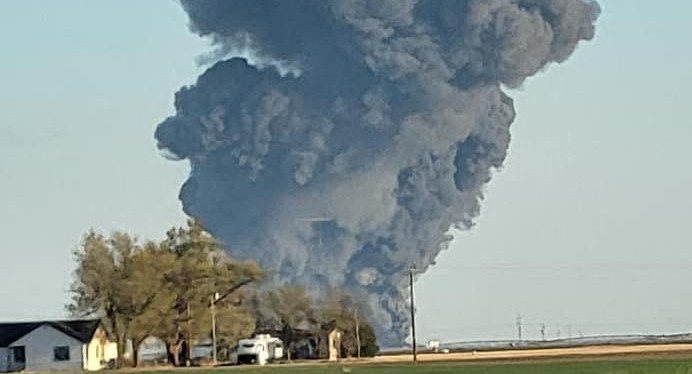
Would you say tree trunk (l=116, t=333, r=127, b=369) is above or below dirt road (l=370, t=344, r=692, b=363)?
above

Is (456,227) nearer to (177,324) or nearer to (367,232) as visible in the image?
(367,232)

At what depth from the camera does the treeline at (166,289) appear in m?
101

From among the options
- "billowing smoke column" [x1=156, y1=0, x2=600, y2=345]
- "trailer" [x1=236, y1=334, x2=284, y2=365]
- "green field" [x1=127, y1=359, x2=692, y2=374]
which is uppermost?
"billowing smoke column" [x1=156, y1=0, x2=600, y2=345]

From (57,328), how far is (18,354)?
2.55m

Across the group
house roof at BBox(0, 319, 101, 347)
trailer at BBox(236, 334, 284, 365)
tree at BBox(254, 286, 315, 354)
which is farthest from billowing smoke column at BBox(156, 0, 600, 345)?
house roof at BBox(0, 319, 101, 347)

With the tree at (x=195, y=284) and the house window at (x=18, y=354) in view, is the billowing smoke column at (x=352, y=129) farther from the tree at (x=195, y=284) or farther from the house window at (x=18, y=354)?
the house window at (x=18, y=354)

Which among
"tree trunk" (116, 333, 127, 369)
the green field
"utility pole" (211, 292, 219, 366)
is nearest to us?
the green field

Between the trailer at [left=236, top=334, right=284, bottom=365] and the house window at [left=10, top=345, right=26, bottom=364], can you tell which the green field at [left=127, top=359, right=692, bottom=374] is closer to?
the trailer at [left=236, top=334, right=284, bottom=365]

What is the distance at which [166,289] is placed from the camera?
102812 mm

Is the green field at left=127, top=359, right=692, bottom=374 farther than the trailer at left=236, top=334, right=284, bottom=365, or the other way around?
the trailer at left=236, top=334, right=284, bottom=365

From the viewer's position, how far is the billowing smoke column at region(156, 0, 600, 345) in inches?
5384

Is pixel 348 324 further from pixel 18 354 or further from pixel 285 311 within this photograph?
pixel 18 354

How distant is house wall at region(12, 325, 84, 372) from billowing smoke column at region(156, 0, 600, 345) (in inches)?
1470

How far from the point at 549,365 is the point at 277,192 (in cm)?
7949
